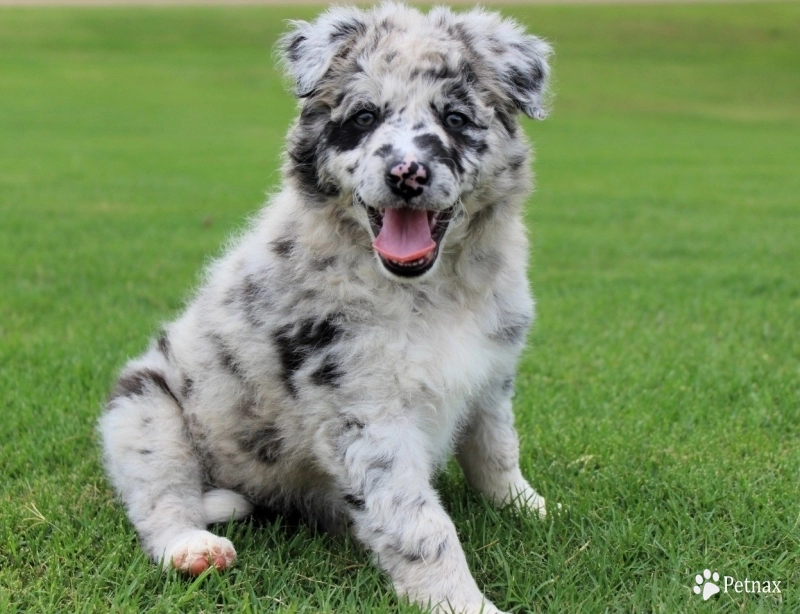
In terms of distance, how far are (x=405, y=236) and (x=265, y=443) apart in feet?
3.44

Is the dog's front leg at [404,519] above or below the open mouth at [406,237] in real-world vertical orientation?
below

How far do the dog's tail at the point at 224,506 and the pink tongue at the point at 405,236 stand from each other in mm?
1252

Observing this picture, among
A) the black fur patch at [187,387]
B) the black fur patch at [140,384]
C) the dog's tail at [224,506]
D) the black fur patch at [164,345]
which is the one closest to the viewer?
the dog's tail at [224,506]

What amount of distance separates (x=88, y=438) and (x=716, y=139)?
2030 cm

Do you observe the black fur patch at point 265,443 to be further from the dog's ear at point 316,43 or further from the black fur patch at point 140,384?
the dog's ear at point 316,43

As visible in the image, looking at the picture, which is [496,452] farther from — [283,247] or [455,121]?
[455,121]

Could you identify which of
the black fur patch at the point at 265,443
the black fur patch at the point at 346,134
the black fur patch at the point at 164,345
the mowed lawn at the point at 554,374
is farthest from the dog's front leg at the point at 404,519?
the black fur patch at the point at 164,345

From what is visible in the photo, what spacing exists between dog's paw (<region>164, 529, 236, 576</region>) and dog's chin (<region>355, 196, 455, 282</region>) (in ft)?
3.90

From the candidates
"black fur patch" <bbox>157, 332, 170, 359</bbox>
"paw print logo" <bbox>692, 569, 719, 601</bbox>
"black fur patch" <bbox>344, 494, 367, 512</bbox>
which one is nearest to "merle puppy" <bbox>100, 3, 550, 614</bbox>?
"black fur patch" <bbox>344, 494, 367, 512</bbox>

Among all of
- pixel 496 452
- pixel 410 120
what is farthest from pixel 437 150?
pixel 496 452

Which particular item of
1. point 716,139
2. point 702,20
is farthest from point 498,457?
→ point 702,20

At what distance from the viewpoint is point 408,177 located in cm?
320

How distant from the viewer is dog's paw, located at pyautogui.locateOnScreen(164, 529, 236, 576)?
336 centimetres

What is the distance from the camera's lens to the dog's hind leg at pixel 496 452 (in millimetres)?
3967
